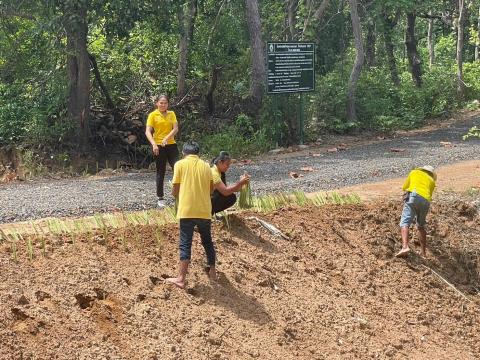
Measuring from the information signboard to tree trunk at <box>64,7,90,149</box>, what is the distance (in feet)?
13.8

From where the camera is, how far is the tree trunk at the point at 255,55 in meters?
17.7

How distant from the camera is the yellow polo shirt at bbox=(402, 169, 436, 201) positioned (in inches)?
362

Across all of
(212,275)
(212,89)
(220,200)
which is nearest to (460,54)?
(212,89)

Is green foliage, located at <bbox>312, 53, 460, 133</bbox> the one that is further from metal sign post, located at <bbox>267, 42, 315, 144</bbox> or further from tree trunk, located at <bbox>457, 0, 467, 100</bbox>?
metal sign post, located at <bbox>267, 42, 315, 144</bbox>

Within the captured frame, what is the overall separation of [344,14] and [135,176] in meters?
18.9

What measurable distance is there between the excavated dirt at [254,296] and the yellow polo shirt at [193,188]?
2.71ft

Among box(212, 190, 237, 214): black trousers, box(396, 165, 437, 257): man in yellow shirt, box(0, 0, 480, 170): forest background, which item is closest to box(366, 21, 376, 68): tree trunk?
box(0, 0, 480, 170): forest background

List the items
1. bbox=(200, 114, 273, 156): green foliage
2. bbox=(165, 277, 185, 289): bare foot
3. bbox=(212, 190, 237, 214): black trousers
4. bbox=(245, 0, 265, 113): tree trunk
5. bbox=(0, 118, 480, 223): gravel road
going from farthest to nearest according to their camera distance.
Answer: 1. bbox=(245, 0, 265, 113): tree trunk
2. bbox=(200, 114, 273, 156): green foliage
3. bbox=(0, 118, 480, 223): gravel road
4. bbox=(212, 190, 237, 214): black trousers
5. bbox=(165, 277, 185, 289): bare foot

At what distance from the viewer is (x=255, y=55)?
17734 millimetres

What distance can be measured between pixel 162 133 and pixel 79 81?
6724 millimetres

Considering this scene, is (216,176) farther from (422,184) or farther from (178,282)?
(422,184)

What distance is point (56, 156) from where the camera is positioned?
15.1m

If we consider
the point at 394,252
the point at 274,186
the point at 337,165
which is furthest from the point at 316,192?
the point at 337,165

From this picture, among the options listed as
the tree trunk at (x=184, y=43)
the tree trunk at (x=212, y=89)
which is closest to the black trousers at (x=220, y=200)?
the tree trunk at (x=184, y=43)
